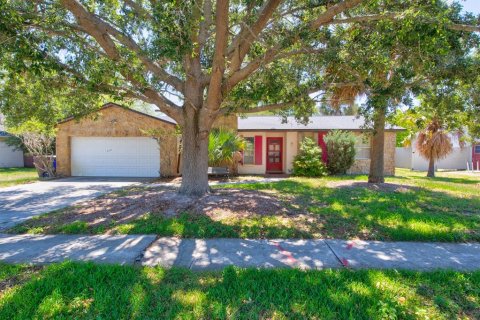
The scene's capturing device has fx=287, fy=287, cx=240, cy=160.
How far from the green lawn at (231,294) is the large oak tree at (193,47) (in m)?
3.99

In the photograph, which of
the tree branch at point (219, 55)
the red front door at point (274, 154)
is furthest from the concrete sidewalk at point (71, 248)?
the red front door at point (274, 154)

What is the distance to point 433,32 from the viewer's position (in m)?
4.90

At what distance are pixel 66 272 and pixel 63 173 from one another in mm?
13796

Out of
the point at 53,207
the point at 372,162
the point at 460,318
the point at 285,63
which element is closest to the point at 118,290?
the point at 460,318

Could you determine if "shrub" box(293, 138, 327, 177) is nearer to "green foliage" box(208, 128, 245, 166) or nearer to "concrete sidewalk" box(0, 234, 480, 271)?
"green foliage" box(208, 128, 245, 166)

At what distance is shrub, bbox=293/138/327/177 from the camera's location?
15.2 metres

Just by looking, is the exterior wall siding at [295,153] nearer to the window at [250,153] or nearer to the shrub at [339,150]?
the window at [250,153]

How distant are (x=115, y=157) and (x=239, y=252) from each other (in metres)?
13.1

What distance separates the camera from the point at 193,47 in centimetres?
599

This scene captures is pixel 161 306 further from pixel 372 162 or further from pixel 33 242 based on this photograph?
pixel 372 162

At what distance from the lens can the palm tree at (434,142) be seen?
57.4 feet

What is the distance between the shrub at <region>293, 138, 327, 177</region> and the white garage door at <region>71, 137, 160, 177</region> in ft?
24.8

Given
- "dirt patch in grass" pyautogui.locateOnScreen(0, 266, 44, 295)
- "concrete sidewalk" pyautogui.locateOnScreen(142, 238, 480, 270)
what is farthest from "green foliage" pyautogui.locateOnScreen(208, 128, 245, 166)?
"dirt patch in grass" pyautogui.locateOnScreen(0, 266, 44, 295)

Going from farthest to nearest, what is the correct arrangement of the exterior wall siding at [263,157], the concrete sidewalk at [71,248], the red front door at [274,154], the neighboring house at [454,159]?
1. the neighboring house at [454,159]
2. the red front door at [274,154]
3. the exterior wall siding at [263,157]
4. the concrete sidewalk at [71,248]
